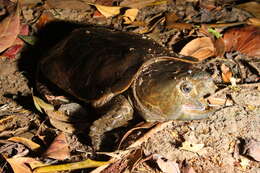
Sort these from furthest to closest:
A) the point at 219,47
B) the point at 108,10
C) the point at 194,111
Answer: the point at 108,10, the point at 219,47, the point at 194,111

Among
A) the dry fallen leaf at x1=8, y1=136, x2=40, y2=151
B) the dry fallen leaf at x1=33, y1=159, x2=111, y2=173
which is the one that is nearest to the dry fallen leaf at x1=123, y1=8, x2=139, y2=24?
the dry fallen leaf at x1=8, y1=136, x2=40, y2=151

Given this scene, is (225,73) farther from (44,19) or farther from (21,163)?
(44,19)

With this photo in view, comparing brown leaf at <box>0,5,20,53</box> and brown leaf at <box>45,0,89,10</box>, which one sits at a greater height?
brown leaf at <box>45,0,89,10</box>

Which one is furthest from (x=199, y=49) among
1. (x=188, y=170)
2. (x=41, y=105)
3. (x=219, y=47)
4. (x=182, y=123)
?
(x=41, y=105)

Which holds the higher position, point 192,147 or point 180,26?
point 180,26

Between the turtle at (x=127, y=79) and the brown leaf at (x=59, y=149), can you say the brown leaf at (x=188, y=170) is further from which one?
the brown leaf at (x=59, y=149)

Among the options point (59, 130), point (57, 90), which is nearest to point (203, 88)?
point (59, 130)

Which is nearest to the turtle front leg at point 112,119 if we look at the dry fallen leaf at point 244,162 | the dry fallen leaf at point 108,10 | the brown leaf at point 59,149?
the brown leaf at point 59,149

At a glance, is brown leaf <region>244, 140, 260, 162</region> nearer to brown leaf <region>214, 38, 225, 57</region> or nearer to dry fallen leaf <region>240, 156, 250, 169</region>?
dry fallen leaf <region>240, 156, 250, 169</region>
